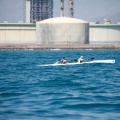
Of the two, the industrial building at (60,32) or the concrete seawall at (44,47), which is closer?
the concrete seawall at (44,47)

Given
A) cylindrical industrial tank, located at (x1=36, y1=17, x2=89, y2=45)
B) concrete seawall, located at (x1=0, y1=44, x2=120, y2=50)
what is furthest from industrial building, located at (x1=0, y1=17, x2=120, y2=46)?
concrete seawall, located at (x1=0, y1=44, x2=120, y2=50)

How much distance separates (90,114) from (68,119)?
A: 139 cm

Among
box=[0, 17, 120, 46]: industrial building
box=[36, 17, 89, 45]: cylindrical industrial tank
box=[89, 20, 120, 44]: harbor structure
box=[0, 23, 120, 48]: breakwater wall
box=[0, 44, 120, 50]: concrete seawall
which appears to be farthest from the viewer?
box=[89, 20, 120, 44]: harbor structure

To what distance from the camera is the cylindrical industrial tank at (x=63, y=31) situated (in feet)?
497

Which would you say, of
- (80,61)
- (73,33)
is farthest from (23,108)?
(73,33)

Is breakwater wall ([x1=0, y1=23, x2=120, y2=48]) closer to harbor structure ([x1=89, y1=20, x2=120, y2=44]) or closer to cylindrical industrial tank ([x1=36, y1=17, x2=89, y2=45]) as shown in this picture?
harbor structure ([x1=89, y1=20, x2=120, y2=44])

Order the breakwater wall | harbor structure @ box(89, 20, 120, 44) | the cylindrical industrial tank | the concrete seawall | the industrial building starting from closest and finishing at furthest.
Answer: the concrete seawall < the cylindrical industrial tank < the industrial building < the breakwater wall < harbor structure @ box(89, 20, 120, 44)

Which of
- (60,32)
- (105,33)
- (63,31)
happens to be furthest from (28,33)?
(105,33)

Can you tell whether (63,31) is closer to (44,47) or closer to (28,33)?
(44,47)

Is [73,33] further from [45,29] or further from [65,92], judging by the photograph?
[65,92]

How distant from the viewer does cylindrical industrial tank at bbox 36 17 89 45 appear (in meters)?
151

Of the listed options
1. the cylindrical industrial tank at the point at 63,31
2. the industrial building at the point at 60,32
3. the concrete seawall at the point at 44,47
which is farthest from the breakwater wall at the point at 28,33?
the concrete seawall at the point at 44,47

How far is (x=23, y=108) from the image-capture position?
794 inches

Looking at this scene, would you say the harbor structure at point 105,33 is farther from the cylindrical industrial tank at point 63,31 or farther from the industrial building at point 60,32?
the cylindrical industrial tank at point 63,31
